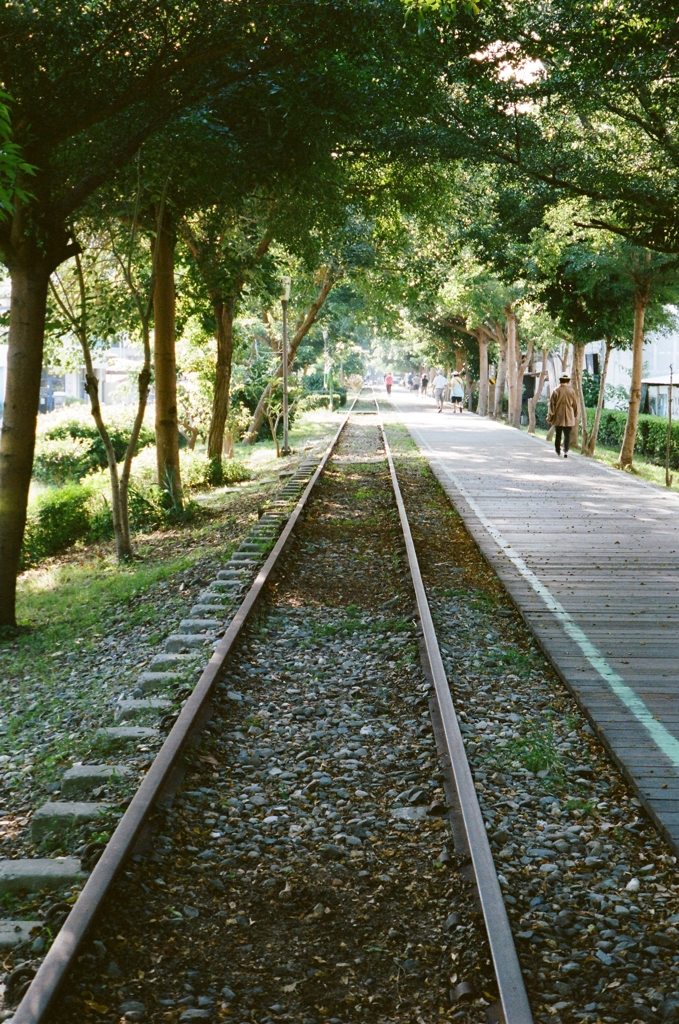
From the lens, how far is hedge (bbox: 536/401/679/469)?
24281 mm

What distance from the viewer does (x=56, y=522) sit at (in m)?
16.2

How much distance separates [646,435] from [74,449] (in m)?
16.4

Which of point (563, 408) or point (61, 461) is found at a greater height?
point (563, 408)

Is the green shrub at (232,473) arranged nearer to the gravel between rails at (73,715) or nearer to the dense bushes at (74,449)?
the dense bushes at (74,449)

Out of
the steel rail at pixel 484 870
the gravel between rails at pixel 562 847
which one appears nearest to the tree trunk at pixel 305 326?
the gravel between rails at pixel 562 847

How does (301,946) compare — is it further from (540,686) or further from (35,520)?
(35,520)

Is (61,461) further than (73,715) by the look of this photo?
Yes

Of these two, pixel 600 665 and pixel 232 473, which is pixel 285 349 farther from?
pixel 600 665

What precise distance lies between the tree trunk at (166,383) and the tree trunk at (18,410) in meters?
5.34

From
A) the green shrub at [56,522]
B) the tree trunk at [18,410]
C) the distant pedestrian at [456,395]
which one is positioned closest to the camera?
the tree trunk at [18,410]

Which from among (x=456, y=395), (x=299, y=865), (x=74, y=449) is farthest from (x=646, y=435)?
(x=299, y=865)

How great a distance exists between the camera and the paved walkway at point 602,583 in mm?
5453

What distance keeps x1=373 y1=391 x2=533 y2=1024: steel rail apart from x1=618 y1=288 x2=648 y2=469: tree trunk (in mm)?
13349

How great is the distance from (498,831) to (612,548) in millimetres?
6919
